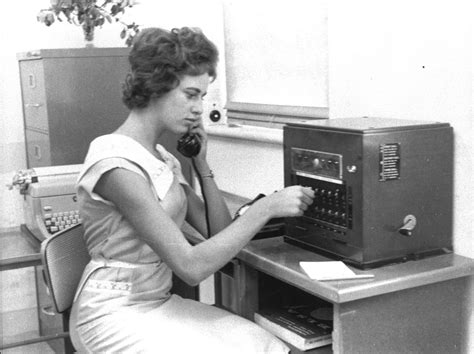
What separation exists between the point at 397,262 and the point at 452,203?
0.27 metres

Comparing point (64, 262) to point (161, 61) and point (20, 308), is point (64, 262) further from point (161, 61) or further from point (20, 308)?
point (20, 308)

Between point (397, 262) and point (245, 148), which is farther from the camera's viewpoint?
point (245, 148)

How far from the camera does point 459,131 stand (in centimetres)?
191

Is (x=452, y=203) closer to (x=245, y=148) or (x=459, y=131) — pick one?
(x=459, y=131)

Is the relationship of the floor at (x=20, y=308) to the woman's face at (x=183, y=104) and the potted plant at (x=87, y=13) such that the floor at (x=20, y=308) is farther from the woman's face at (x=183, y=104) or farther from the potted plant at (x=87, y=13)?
the woman's face at (x=183, y=104)

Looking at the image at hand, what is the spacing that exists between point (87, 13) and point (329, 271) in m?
1.91

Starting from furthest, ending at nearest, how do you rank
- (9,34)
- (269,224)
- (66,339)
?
(9,34) < (66,339) < (269,224)

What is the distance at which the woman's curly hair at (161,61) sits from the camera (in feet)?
6.08

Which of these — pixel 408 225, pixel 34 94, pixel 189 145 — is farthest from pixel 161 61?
pixel 34 94

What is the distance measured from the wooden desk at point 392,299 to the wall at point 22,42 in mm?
1716

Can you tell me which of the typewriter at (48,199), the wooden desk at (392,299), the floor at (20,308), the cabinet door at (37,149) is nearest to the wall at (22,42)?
the cabinet door at (37,149)

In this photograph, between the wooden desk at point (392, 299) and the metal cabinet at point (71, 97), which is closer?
the wooden desk at point (392, 299)

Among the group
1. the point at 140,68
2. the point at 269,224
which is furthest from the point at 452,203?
Result: the point at 140,68

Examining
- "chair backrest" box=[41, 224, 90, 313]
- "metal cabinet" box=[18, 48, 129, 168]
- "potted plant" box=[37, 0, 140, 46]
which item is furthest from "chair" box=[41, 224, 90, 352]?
"potted plant" box=[37, 0, 140, 46]
